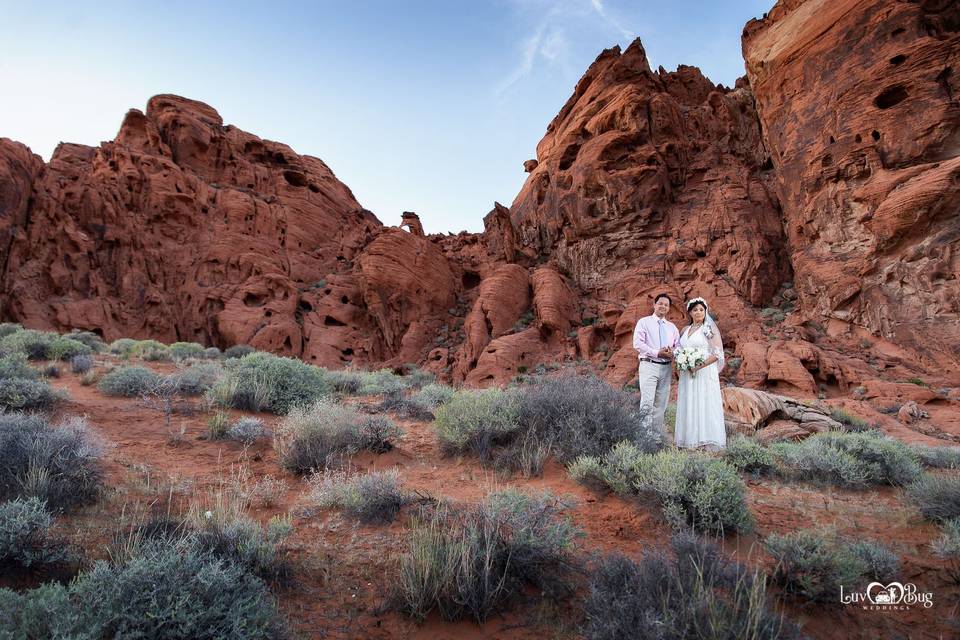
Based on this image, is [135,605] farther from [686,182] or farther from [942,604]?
[686,182]

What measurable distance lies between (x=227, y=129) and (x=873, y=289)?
39.3 metres

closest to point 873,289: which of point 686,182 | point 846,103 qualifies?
point 846,103

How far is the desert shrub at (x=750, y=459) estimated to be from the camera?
542cm

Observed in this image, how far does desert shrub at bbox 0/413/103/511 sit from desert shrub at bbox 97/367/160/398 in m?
3.55

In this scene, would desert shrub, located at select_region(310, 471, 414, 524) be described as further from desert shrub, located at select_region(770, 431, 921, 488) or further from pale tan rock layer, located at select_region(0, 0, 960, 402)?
pale tan rock layer, located at select_region(0, 0, 960, 402)

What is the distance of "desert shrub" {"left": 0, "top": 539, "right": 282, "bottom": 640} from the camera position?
196 centimetres

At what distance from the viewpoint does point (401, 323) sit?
26688 millimetres

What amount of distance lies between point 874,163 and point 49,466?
25007 mm

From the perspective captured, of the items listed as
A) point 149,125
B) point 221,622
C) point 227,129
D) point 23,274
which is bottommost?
point 221,622

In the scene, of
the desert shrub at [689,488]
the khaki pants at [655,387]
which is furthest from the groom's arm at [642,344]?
the desert shrub at [689,488]

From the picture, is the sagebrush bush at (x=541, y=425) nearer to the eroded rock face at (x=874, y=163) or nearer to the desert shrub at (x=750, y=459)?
the desert shrub at (x=750, y=459)

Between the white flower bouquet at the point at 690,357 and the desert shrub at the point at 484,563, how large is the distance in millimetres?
3947

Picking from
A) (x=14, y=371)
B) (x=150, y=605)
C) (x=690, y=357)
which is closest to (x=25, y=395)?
(x=14, y=371)

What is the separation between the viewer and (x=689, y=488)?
3.56 metres
